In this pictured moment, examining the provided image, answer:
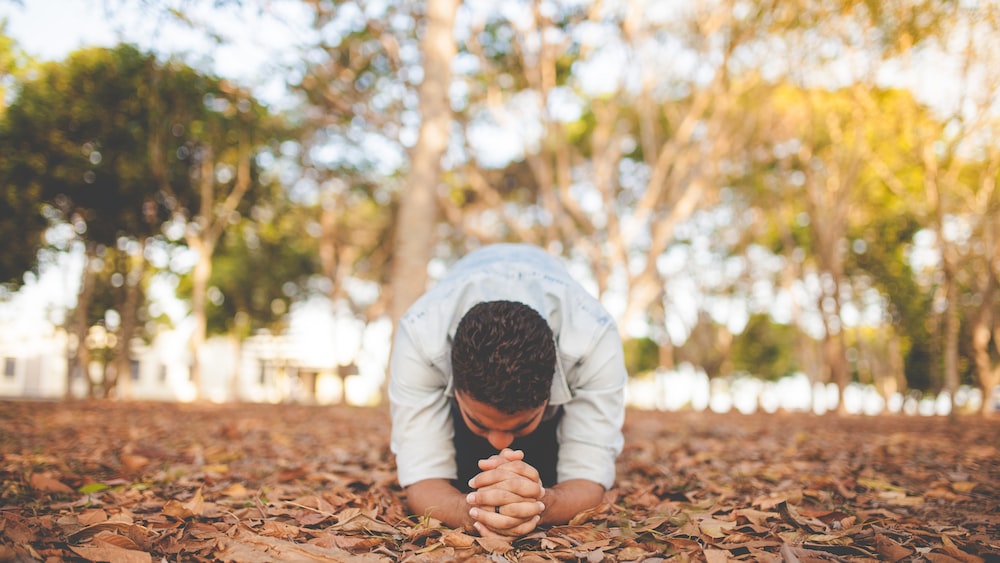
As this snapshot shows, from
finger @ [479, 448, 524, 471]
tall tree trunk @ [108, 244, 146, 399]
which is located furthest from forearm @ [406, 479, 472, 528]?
tall tree trunk @ [108, 244, 146, 399]

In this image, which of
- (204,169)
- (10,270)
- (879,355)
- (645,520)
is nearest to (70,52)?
(204,169)

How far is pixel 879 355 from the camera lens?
25328 mm

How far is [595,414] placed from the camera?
8.98 ft

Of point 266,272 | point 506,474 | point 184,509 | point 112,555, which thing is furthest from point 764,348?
point 112,555

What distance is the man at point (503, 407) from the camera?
2314mm

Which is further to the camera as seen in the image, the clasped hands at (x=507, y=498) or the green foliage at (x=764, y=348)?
the green foliage at (x=764, y=348)

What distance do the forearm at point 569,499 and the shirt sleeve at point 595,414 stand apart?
0.06 metres

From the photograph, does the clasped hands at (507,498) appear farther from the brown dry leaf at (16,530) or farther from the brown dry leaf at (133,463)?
the brown dry leaf at (133,463)

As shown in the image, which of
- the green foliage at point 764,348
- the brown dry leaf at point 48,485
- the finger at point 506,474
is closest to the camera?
the finger at point 506,474

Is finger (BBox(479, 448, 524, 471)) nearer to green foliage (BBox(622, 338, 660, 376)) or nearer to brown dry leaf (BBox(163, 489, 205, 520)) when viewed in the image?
brown dry leaf (BBox(163, 489, 205, 520))

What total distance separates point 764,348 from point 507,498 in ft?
107

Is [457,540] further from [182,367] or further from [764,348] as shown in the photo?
[182,367]

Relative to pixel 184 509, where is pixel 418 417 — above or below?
above

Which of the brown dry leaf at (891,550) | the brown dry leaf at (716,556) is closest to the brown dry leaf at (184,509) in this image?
→ the brown dry leaf at (716,556)
